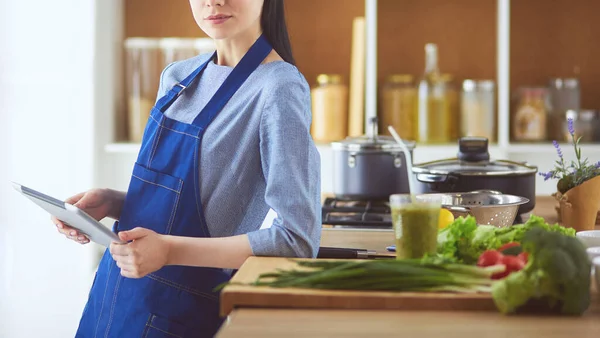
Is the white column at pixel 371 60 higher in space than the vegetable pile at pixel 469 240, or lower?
higher

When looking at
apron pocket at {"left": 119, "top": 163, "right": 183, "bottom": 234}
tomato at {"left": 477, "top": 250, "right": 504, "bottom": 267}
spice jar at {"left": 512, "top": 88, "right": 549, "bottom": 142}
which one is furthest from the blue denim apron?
spice jar at {"left": 512, "top": 88, "right": 549, "bottom": 142}

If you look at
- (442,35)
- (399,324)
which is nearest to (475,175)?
(399,324)

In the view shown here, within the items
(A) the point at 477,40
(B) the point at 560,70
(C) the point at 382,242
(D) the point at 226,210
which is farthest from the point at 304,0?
(D) the point at 226,210

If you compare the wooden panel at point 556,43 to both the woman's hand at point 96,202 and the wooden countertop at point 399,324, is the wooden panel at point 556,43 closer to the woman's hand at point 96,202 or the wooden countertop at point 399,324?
the woman's hand at point 96,202

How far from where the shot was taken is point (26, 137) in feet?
10.9

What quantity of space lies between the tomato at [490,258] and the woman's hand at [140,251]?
530 mm

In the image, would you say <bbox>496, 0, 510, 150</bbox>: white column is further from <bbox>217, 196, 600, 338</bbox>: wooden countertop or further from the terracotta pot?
<bbox>217, 196, 600, 338</bbox>: wooden countertop

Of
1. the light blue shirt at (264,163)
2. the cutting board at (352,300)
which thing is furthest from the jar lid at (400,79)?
the cutting board at (352,300)

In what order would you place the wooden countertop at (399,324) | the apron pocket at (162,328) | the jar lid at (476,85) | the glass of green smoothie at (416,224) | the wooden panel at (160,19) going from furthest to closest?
the wooden panel at (160,19) < the jar lid at (476,85) < the apron pocket at (162,328) < the glass of green smoothie at (416,224) < the wooden countertop at (399,324)

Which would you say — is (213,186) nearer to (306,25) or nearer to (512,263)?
(512,263)

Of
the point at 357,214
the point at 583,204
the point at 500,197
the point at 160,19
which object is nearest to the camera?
the point at 500,197

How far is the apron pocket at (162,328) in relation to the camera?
5.25 ft

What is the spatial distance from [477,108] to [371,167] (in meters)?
1.14

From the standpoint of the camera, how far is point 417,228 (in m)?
1.38
